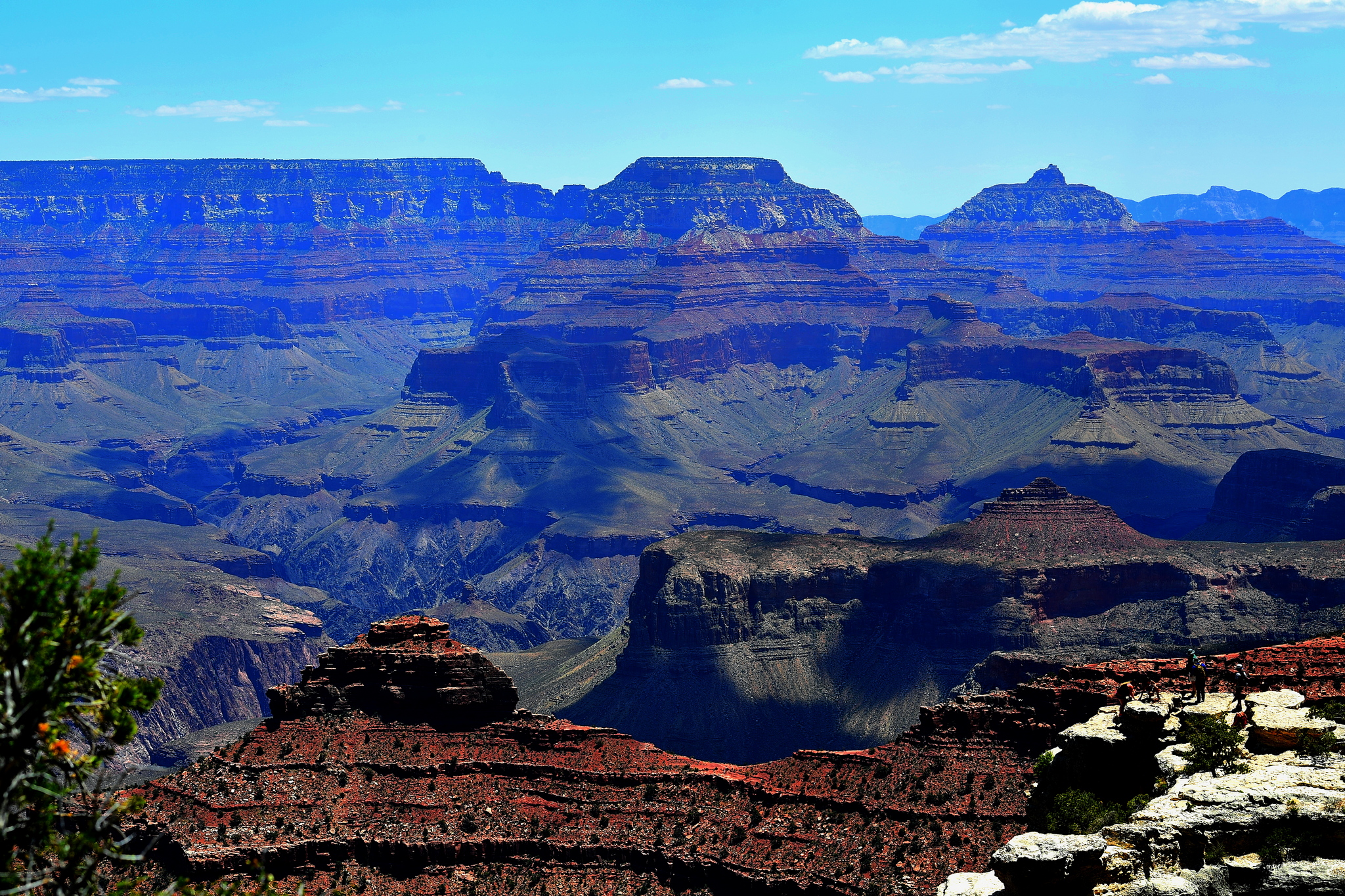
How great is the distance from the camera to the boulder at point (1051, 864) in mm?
41688

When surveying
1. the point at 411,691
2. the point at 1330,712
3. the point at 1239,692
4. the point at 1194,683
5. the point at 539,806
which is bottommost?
the point at 539,806

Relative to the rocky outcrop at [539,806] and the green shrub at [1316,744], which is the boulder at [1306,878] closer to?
the green shrub at [1316,744]

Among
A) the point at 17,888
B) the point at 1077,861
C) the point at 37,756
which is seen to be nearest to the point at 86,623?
the point at 37,756

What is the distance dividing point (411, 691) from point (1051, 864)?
1527 inches

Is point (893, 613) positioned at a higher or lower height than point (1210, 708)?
lower

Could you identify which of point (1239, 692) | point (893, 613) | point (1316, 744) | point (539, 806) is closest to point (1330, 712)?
point (1239, 692)

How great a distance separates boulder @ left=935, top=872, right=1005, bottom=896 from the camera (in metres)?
45.3

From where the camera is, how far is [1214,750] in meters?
48.3

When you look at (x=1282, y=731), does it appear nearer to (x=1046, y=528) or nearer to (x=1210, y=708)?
(x=1210, y=708)

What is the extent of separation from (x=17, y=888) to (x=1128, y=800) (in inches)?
1337

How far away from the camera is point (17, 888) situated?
30.6 m

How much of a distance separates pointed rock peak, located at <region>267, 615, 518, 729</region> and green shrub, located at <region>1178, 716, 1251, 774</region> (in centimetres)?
3329

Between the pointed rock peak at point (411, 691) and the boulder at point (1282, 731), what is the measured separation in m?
34.6

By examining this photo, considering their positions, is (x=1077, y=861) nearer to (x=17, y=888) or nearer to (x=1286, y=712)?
(x=1286, y=712)
